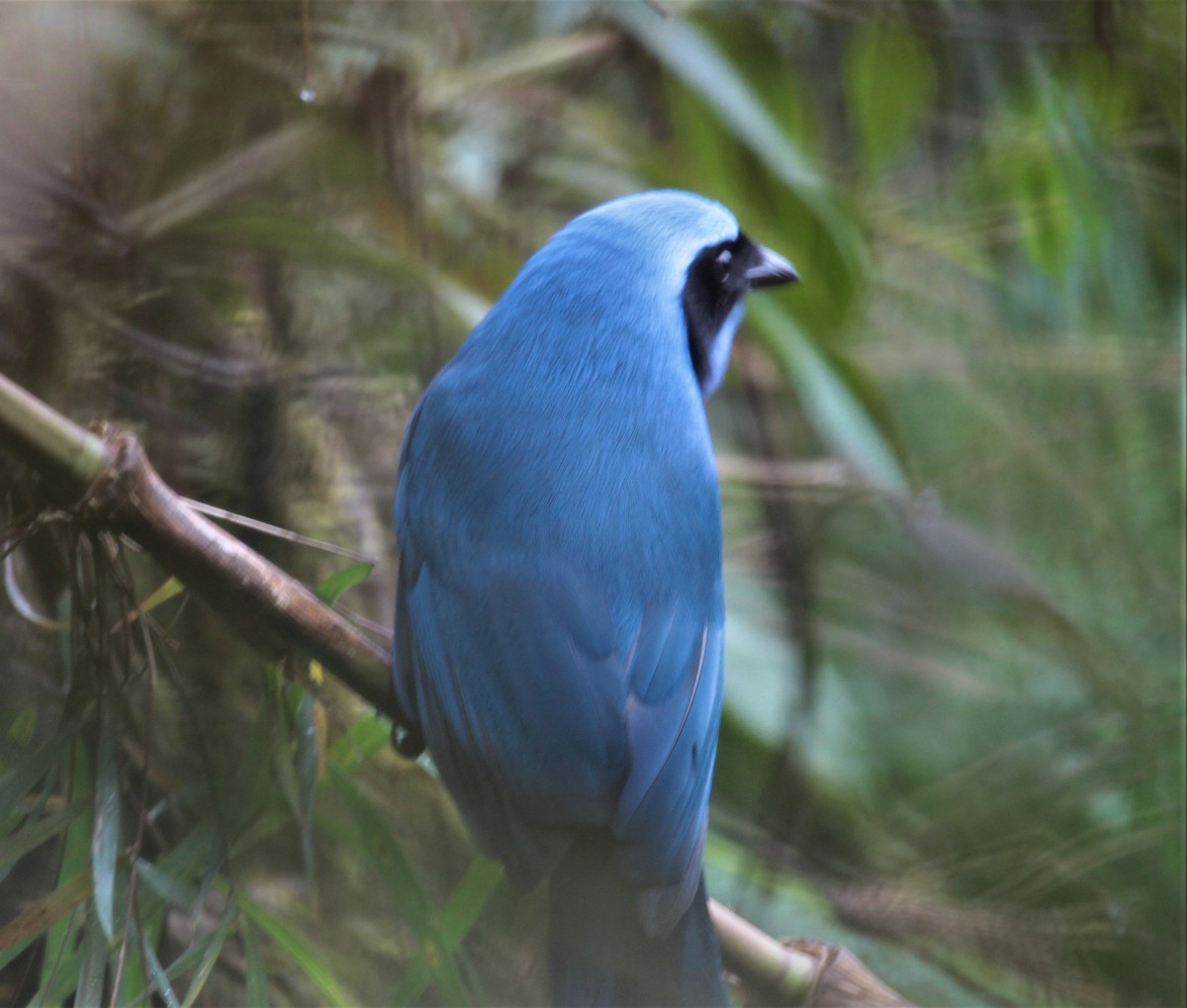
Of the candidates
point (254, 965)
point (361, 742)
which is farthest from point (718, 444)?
point (254, 965)

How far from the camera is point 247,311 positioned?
1936 millimetres

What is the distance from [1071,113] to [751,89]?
25.3 inches

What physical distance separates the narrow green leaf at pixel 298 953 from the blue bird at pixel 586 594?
215 mm

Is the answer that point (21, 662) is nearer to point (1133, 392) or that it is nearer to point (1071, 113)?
point (1071, 113)

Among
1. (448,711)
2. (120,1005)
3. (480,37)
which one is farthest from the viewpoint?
(480,37)

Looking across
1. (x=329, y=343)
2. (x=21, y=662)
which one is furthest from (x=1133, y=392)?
(x=21, y=662)

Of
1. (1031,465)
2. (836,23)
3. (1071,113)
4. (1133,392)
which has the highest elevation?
(836,23)

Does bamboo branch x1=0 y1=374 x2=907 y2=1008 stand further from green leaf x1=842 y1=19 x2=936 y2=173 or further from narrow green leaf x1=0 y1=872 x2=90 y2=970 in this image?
green leaf x1=842 y1=19 x2=936 y2=173

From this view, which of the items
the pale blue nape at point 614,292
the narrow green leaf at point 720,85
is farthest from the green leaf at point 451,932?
the narrow green leaf at point 720,85

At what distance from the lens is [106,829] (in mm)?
1112

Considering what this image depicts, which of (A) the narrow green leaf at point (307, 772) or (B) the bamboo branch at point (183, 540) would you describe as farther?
(A) the narrow green leaf at point (307, 772)

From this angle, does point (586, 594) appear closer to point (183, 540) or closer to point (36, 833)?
point (183, 540)

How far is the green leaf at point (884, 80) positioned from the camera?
8.01 feet

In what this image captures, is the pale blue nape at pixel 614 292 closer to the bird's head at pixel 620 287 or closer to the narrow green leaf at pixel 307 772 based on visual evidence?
the bird's head at pixel 620 287
